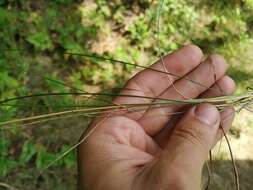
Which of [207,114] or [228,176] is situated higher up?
[207,114]

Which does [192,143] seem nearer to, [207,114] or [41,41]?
[207,114]

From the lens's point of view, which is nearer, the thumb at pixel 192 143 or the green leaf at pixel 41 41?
the thumb at pixel 192 143

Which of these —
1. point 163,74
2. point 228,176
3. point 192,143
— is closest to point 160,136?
point 163,74

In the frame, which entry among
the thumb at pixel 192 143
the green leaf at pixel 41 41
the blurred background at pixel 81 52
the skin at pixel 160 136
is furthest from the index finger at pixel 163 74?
the green leaf at pixel 41 41

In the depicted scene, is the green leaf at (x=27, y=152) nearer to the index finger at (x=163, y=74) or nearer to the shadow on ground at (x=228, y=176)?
the index finger at (x=163, y=74)

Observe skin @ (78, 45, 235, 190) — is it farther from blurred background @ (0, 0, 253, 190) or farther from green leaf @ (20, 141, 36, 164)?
green leaf @ (20, 141, 36, 164)

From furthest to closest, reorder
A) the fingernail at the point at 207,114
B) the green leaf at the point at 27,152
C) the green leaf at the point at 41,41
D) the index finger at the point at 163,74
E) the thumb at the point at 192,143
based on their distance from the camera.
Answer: the green leaf at the point at 41,41, the green leaf at the point at 27,152, the index finger at the point at 163,74, the fingernail at the point at 207,114, the thumb at the point at 192,143

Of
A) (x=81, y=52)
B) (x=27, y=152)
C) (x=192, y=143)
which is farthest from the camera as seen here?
(x=81, y=52)

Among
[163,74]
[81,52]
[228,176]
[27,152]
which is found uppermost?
[81,52]

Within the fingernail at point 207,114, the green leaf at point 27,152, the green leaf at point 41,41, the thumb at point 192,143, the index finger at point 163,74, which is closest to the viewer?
the thumb at point 192,143
